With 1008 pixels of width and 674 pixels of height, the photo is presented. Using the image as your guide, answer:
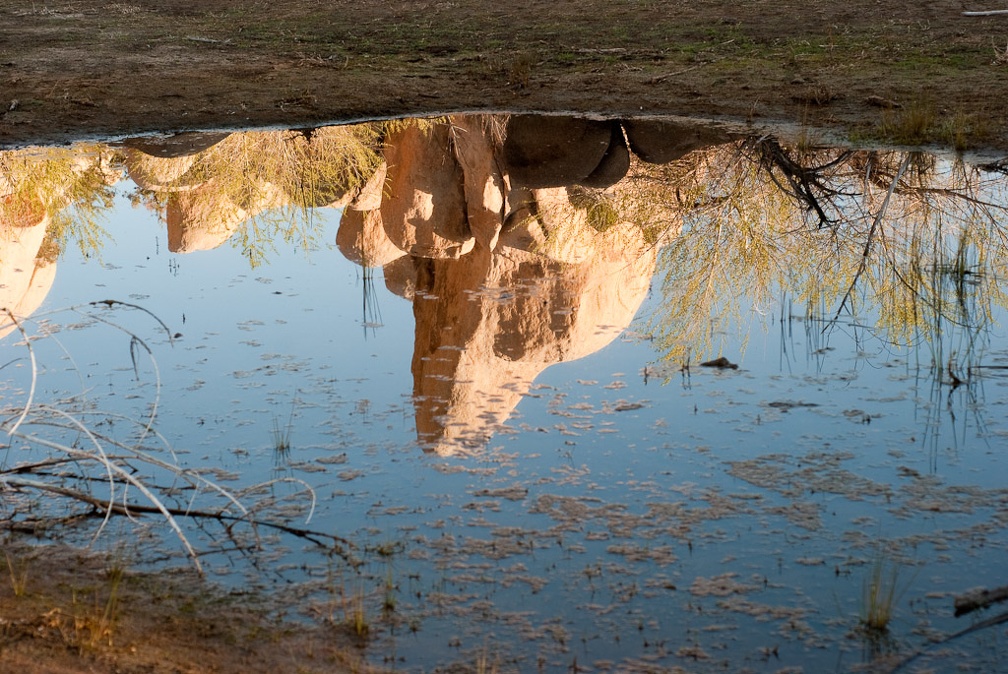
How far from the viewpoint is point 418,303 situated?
6.71 m

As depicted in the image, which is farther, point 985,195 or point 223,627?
point 985,195

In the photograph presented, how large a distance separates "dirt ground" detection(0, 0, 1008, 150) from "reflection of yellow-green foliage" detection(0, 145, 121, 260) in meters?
0.46

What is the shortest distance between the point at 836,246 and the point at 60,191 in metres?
5.40

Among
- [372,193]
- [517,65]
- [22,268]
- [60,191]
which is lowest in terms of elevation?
[22,268]

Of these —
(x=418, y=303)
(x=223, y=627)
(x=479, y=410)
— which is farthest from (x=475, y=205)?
(x=223, y=627)

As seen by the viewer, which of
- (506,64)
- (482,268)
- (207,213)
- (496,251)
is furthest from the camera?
(506,64)

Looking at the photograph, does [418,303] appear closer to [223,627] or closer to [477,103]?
[223,627]

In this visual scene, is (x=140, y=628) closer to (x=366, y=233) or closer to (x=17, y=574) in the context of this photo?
(x=17, y=574)

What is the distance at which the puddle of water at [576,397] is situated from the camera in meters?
3.60

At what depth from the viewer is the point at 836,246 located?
7.34 m

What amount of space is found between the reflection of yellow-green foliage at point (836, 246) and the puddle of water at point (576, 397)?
3 cm

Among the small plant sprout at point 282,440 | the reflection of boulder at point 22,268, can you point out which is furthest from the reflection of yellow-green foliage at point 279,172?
the small plant sprout at point 282,440

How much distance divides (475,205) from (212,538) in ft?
19.5

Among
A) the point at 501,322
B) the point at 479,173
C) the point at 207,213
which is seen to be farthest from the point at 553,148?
the point at 501,322
